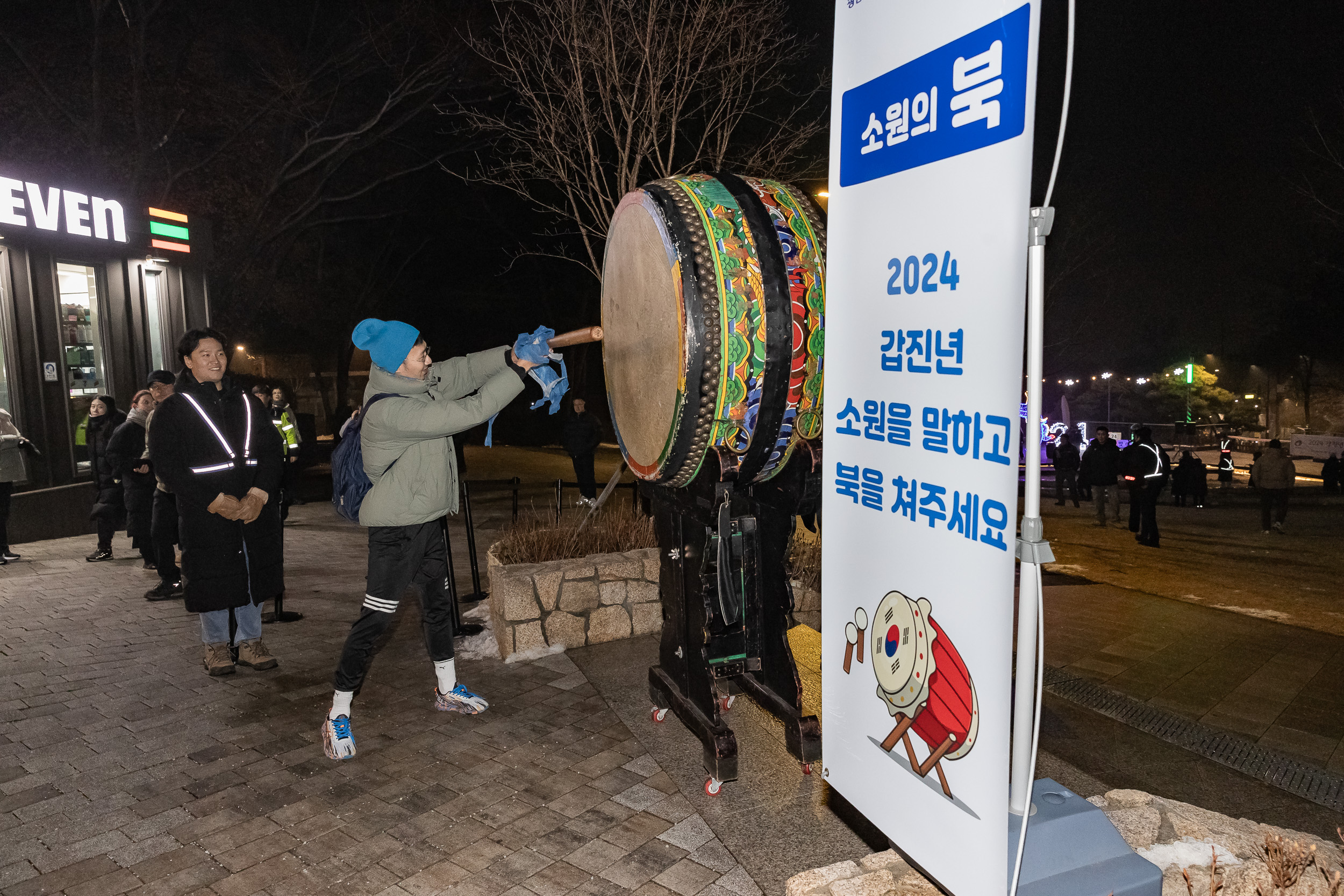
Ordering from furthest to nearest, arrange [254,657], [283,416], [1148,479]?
[1148,479] → [283,416] → [254,657]

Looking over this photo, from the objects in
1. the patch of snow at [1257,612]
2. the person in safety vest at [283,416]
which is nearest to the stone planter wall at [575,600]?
the patch of snow at [1257,612]

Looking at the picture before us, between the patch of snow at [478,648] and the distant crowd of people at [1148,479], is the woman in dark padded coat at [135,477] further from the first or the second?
the distant crowd of people at [1148,479]

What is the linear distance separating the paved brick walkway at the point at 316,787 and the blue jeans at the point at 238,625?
24 cm

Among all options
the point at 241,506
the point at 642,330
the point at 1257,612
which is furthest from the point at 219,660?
the point at 1257,612

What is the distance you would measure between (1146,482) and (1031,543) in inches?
442

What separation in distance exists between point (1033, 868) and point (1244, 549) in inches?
451

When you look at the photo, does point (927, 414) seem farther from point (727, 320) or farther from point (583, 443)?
point (583, 443)

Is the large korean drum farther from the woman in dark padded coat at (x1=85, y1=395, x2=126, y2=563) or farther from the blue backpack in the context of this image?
the woman in dark padded coat at (x1=85, y1=395, x2=126, y2=563)

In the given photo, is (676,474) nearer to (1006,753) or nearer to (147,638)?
(1006,753)

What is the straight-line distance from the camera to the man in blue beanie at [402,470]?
376 centimetres

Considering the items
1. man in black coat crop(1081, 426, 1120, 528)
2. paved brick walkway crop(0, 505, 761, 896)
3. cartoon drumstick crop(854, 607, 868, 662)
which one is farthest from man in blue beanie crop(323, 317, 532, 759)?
man in black coat crop(1081, 426, 1120, 528)

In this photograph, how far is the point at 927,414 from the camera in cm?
207

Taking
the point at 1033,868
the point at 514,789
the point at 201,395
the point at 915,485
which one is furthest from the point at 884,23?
the point at 201,395

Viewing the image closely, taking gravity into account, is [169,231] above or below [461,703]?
above
